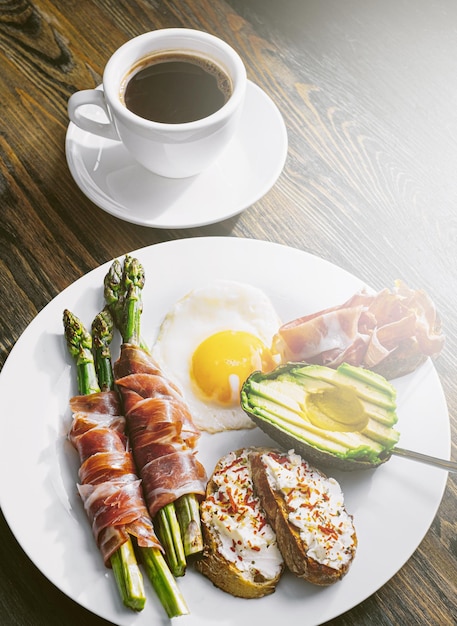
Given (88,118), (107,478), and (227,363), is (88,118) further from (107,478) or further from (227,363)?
(107,478)

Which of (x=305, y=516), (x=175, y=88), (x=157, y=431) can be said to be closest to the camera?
(x=305, y=516)

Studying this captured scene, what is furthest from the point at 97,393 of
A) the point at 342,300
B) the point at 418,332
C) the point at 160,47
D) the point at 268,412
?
the point at 160,47

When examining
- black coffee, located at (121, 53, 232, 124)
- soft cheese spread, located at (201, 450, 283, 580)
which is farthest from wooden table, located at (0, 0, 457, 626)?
soft cheese spread, located at (201, 450, 283, 580)

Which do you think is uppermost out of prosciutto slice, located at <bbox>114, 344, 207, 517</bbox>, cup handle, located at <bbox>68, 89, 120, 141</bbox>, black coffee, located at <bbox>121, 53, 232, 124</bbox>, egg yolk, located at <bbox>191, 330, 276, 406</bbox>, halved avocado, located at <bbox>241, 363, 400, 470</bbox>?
black coffee, located at <bbox>121, 53, 232, 124</bbox>

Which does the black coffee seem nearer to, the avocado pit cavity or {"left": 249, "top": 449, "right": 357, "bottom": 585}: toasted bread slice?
the avocado pit cavity

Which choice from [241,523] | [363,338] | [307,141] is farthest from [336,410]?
[307,141]

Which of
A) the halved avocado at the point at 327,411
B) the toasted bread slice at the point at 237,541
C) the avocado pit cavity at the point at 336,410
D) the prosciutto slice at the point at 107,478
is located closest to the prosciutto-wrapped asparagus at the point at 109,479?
the prosciutto slice at the point at 107,478

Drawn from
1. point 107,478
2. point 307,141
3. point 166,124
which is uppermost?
point 166,124
